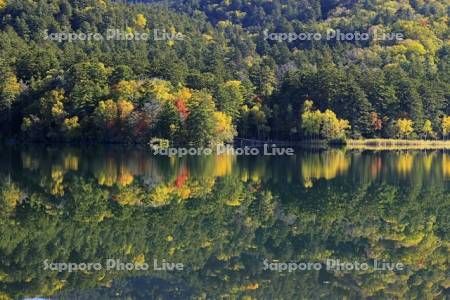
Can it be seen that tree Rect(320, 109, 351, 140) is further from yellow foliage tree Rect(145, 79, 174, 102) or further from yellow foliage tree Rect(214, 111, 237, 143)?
yellow foliage tree Rect(145, 79, 174, 102)

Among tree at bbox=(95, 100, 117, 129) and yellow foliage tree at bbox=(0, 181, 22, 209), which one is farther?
tree at bbox=(95, 100, 117, 129)

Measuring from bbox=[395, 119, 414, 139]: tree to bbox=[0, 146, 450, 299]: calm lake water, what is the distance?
182ft

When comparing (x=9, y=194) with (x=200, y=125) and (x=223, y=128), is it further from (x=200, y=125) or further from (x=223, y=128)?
(x=223, y=128)

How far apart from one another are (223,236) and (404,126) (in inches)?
2979

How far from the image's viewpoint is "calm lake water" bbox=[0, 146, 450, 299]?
1786cm

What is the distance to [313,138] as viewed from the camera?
308 feet

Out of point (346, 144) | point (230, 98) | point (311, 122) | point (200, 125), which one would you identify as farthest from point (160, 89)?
point (346, 144)

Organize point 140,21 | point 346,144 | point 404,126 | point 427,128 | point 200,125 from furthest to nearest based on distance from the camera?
point 140,21 → point 427,128 → point 404,126 → point 346,144 → point 200,125

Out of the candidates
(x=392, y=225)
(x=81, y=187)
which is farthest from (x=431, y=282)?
(x=81, y=187)

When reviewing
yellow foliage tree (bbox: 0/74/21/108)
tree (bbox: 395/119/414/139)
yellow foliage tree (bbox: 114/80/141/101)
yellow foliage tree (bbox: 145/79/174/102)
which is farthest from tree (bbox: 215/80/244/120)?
yellow foliage tree (bbox: 0/74/21/108)

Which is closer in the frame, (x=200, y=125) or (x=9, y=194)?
(x=9, y=194)

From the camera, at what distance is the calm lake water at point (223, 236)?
17.9 metres

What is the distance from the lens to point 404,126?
9538cm

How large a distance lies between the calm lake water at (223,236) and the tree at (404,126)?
55349mm
